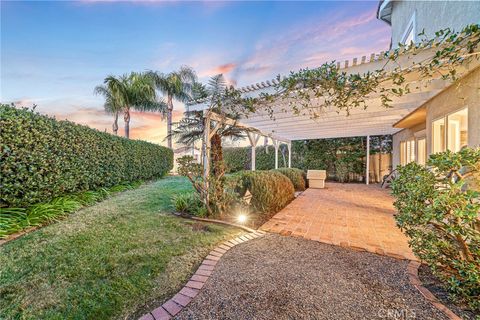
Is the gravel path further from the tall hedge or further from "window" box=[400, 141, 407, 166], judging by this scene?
"window" box=[400, 141, 407, 166]

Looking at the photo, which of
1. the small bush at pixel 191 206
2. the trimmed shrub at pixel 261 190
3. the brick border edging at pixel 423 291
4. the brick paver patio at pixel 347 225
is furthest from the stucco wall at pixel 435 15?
the small bush at pixel 191 206

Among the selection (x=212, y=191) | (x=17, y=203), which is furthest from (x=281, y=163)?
(x=17, y=203)

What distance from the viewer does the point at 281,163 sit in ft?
47.5

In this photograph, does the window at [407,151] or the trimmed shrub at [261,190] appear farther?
the window at [407,151]

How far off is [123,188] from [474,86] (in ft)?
30.4

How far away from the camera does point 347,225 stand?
169 inches

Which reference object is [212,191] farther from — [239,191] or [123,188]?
[123,188]

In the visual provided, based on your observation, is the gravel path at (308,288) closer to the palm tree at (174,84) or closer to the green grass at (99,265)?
the green grass at (99,265)

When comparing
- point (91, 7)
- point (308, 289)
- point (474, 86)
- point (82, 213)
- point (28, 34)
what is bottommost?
point (308, 289)

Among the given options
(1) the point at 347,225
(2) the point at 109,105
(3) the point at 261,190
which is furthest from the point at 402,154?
(2) the point at 109,105

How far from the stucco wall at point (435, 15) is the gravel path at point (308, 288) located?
4.60m

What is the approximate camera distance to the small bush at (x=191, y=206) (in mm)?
4625

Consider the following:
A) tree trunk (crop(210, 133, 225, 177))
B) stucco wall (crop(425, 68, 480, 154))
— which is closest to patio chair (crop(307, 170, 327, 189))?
stucco wall (crop(425, 68, 480, 154))

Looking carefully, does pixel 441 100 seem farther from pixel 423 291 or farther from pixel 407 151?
pixel 407 151
